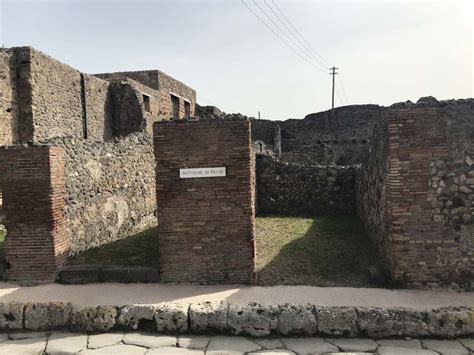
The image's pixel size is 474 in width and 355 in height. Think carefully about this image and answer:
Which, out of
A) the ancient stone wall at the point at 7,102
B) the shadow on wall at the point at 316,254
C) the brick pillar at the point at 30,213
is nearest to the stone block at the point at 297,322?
the shadow on wall at the point at 316,254

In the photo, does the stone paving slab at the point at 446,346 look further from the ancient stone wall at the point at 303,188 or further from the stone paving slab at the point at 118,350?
the ancient stone wall at the point at 303,188

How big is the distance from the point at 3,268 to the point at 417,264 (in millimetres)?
6349

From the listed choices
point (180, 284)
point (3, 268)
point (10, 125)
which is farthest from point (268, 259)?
point (10, 125)

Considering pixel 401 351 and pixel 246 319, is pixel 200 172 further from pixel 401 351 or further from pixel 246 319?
pixel 401 351

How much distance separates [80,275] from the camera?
21.7 feet

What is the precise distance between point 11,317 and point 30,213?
1.78 meters

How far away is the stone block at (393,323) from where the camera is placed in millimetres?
4938

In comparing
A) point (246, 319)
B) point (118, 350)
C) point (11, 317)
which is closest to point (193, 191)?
point (246, 319)

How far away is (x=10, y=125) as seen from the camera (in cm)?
1091

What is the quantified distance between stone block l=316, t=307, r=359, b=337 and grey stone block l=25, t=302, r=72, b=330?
3167 mm

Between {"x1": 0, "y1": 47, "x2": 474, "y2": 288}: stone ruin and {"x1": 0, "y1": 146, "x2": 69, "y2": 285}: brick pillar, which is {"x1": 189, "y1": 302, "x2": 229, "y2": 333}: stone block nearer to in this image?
{"x1": 0, "y1": 47, "x2": 474, "y2": 288}: stone ruin

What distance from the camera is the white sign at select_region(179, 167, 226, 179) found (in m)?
6.29

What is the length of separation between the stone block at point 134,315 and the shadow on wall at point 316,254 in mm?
1753

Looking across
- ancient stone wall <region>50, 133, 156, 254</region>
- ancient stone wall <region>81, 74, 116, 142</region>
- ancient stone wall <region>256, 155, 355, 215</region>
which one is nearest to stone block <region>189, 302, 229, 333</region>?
ancient stone wall <region>50, 133, 156, 254</region>
